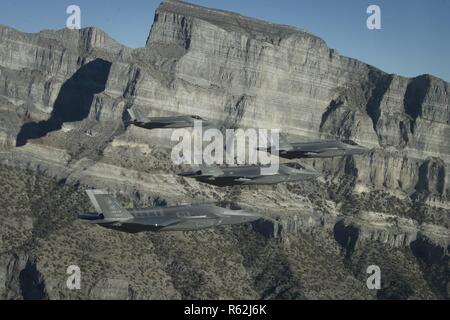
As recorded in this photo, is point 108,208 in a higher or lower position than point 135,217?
higher

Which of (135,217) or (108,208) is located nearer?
(108,208)

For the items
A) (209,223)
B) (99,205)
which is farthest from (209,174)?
(99,205)
